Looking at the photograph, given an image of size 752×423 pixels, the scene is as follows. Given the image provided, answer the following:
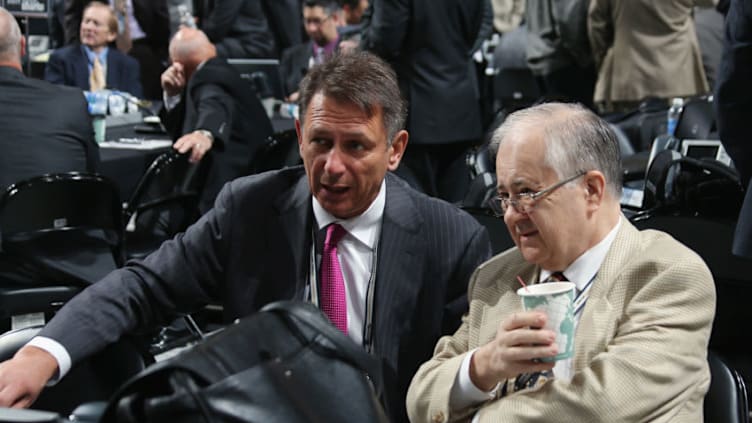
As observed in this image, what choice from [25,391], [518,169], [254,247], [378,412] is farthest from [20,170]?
[378,412]

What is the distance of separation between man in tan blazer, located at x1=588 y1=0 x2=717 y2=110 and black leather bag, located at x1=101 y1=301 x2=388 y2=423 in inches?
225

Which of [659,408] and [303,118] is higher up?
[303,118]

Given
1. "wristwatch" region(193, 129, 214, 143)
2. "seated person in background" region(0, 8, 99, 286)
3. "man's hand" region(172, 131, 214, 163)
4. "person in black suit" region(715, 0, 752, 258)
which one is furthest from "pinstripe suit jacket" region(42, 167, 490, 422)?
"wristwatch" region(193, 129, 214, 143)

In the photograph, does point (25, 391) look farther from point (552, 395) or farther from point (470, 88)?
point (470, 88)

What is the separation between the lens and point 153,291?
99.1 inches

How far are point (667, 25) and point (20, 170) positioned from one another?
13.5 ft

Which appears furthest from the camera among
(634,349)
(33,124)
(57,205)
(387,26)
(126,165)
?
(387,26)

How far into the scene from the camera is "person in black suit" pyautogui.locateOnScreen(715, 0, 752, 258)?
3.09 meters

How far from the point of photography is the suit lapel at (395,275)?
249cm

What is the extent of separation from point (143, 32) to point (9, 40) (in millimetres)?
6195

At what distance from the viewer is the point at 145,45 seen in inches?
419

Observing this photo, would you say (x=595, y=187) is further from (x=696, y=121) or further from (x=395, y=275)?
(x=696, y=121)

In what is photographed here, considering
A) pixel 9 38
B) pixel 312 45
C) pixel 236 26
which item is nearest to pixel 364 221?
pixel 9 38

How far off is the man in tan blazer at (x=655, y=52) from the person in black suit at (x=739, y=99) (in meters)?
3.88
